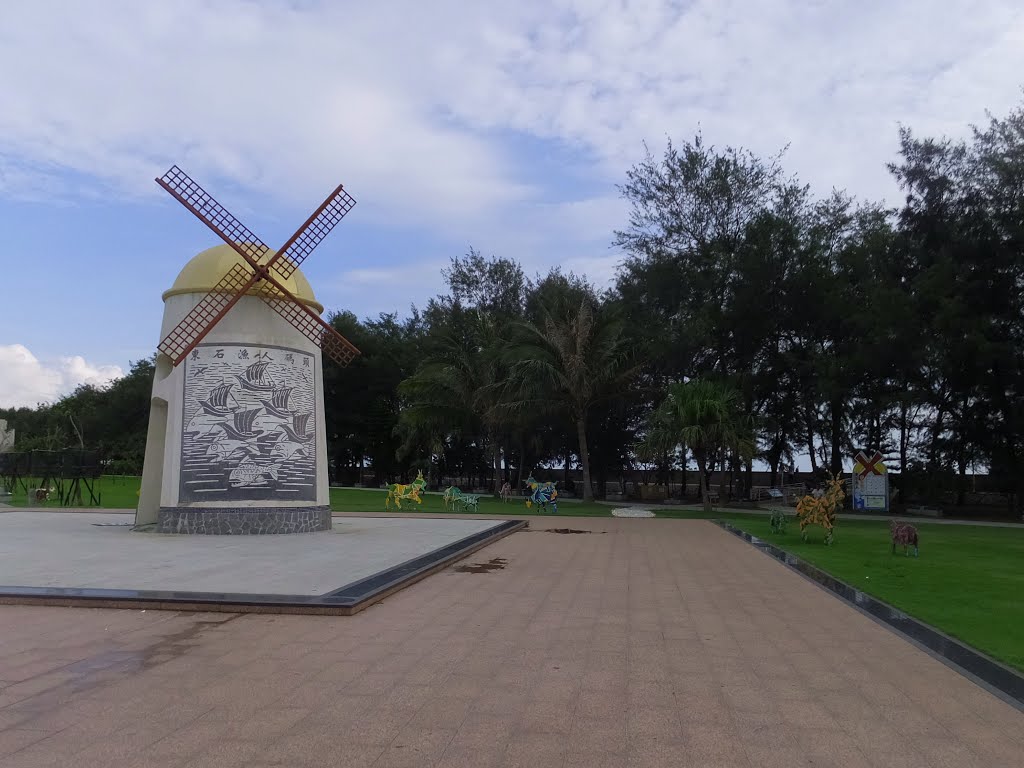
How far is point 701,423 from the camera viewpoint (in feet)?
92.3

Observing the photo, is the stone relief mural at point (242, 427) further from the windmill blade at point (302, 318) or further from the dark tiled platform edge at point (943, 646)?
the dark tiled platform edge at point (943, 646)

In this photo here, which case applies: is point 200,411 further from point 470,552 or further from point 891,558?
point 891,558

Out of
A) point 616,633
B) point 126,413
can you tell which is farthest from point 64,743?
point 126,413

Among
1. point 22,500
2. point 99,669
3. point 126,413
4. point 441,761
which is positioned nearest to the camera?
point 441,761

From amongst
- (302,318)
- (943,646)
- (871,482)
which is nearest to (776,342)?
(871,482)

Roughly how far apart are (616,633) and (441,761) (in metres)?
3.48

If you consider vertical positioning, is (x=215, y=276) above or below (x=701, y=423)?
above

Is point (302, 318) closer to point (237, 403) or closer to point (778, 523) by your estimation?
point (237, 403)

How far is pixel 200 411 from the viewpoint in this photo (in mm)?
16375

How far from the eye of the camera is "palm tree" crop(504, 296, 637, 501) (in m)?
33.2

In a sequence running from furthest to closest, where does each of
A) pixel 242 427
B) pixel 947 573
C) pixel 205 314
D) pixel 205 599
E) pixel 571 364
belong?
1. pixel 571 364
2. pixel 205 314
3. pixel 242 427
4. pixel 947 573
5. pixel 205 599

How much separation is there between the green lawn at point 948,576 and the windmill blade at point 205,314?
40.7 feet

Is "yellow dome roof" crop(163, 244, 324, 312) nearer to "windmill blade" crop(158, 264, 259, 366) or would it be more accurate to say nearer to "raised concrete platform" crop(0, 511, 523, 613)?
"windmill blade" crop(158, 264, 259, 366)

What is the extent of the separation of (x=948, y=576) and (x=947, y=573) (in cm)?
40
